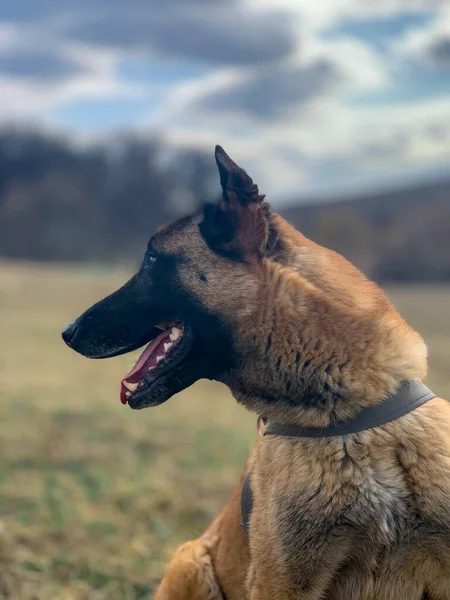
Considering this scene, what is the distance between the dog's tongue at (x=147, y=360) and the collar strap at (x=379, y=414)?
0.57 m

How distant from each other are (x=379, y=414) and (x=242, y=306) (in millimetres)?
598

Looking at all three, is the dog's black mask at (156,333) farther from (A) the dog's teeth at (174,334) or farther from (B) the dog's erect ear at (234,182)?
(B) the dog's erect ear at (234,182)

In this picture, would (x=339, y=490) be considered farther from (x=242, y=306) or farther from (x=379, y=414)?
(x=242, y=306)

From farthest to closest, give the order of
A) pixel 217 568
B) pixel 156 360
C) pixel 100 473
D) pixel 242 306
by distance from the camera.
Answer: pixel 100 473
pixel 217 568
pixel 156 360
pixel 242 306

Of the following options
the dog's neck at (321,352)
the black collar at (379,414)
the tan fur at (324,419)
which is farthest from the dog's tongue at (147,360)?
the black collar at (379,414)

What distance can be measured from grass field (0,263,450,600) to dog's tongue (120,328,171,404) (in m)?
0.25

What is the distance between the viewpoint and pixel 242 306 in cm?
262

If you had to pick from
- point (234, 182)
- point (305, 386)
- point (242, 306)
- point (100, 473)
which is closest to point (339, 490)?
point (305, 386)

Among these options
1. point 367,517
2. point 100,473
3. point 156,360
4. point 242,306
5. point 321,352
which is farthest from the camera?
point 100,473

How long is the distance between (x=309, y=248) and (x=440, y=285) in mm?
23896

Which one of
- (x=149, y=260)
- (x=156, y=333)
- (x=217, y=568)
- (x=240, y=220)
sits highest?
(x=240, y=220)

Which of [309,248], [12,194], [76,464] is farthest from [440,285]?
[12,194]

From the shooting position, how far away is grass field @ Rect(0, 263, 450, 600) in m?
4.09

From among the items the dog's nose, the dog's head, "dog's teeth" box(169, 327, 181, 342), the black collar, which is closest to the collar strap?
the black collar
